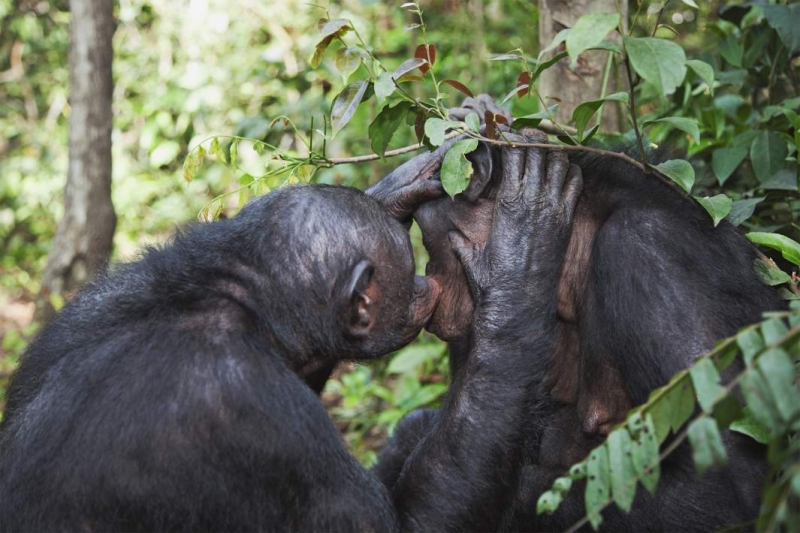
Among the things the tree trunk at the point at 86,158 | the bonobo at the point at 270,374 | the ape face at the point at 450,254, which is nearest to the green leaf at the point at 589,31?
the bonobo at the point at 270,374

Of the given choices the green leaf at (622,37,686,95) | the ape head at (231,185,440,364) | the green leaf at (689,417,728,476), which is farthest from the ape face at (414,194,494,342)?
the green leaf at (689,417,728,476)

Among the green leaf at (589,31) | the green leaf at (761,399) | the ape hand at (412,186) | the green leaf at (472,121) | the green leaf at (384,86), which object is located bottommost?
the ape hand at (412,186)

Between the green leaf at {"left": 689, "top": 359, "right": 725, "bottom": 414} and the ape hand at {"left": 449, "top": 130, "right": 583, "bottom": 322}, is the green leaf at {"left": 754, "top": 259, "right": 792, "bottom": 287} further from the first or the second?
the green leaf at {"left": 689, "top": 359, "right": 725, "bottom": 414}

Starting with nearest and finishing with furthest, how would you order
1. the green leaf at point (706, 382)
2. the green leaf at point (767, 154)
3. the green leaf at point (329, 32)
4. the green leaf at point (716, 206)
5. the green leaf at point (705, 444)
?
1. the green leaf at point (705, 444)
2. the green leaf at point (706, 382)
3. the green leaf at point (716, 206)
4. the green leaf at point (329, 32)
5. the green leaf at point (767, 154)

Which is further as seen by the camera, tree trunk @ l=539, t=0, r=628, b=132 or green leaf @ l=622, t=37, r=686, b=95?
tree trunk @ l=539, t=0, r=628, b=132

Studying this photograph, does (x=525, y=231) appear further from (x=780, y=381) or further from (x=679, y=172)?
(x=780, y=381)

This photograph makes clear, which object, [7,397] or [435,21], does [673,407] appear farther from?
[435,21]

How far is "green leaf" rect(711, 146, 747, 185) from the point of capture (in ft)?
13.5

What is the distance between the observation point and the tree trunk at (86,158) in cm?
748

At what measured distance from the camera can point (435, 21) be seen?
10.7 m

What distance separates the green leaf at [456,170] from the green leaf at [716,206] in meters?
0.80

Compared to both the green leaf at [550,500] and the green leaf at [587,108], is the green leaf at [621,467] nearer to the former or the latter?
the green leaf at [550,500]

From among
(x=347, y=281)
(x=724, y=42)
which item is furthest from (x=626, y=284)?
(x=724, y=42)

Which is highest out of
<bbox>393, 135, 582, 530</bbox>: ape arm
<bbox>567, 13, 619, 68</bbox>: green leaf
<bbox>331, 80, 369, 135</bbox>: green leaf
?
<bbox>567, 13, 619, 68</bbox>: green leaf
